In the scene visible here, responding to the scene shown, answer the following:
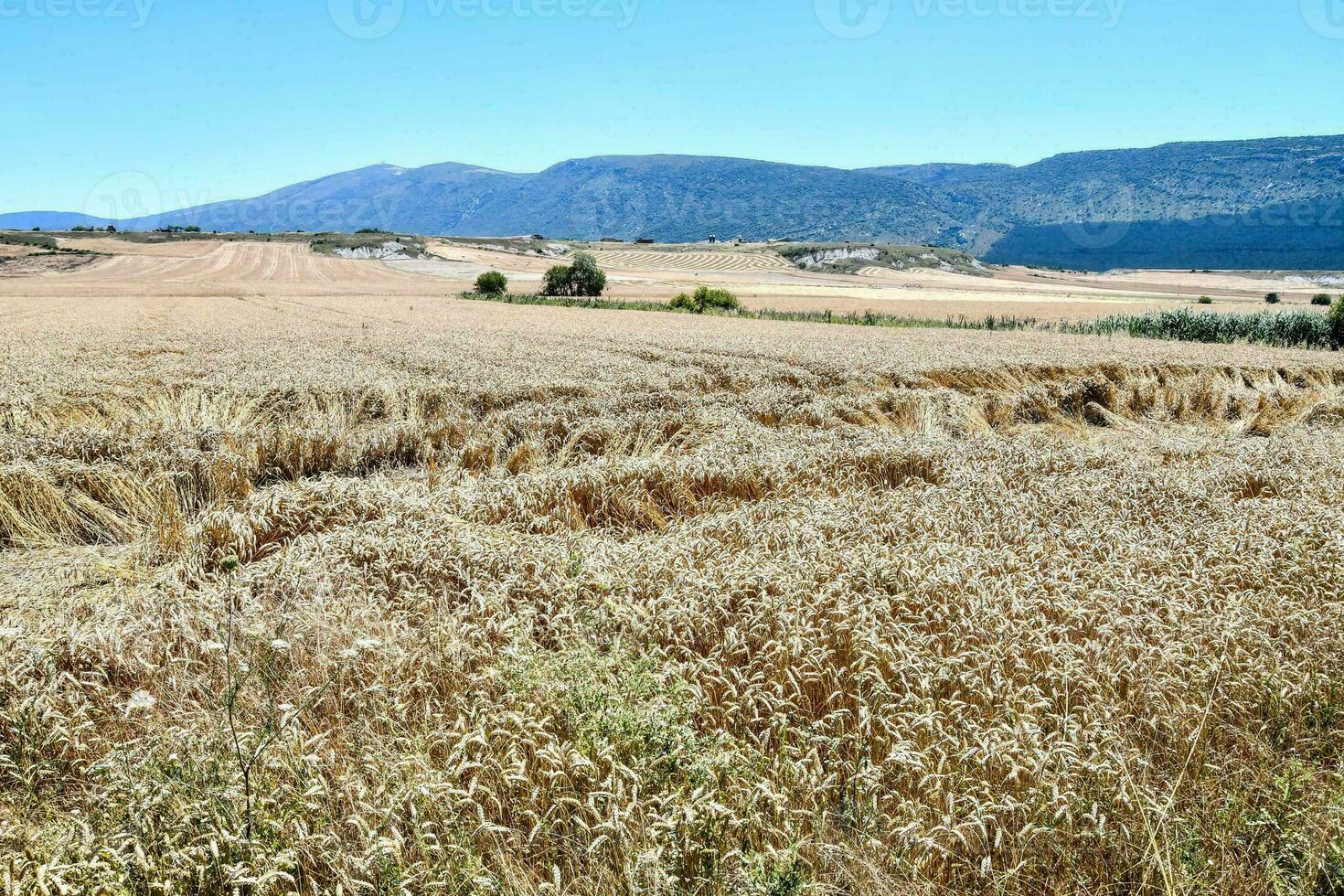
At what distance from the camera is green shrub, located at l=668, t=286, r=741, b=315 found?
52406 mm

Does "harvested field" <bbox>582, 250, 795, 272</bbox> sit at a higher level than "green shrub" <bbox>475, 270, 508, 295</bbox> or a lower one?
higher

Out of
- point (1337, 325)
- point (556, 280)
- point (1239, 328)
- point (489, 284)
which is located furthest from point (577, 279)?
point (1337, 325)

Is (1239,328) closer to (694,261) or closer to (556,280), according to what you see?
(556,280)

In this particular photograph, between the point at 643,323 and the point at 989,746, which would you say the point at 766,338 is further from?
the point at 989,746

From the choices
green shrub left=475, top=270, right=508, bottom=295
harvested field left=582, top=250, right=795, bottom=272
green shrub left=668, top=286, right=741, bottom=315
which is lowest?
green shrub left=668, top=286, right=741, bottom=315

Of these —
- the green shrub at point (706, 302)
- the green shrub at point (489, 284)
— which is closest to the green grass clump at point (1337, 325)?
the green shrub at point (706, 302)

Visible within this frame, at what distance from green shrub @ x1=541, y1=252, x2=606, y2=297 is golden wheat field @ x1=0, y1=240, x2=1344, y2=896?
6398cm

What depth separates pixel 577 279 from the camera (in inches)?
2734

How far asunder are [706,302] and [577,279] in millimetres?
20701

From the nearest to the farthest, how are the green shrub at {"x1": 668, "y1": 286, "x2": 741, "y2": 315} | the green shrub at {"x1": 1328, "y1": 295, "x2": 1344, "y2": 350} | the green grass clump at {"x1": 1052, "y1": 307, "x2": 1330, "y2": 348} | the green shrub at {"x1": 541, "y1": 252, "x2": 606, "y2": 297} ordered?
the green shrub at {"x1": 1328, "y1": 295, "x2": 1344, "y2": 350} → the green grass clump at {"x1": 1052, "y1": 307, "x2": 1330, "y2": 348} → the green shrub at {"x1": 668, "y1": 286, "x2": 741, "y2": 315} → the green shrub at {"x1": 541, "y1": 252, "x2": 606, "y2": 297}

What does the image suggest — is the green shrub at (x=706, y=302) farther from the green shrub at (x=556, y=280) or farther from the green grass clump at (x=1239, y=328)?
the green grass clump at (x=1239, y=328)

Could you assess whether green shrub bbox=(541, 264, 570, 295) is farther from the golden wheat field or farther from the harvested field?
the golden wheat field

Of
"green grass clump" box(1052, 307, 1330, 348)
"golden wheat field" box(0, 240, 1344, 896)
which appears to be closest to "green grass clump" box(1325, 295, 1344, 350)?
"green grass clump" box(1052, 307, 1330, 348)

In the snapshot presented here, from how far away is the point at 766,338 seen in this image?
876 inches
